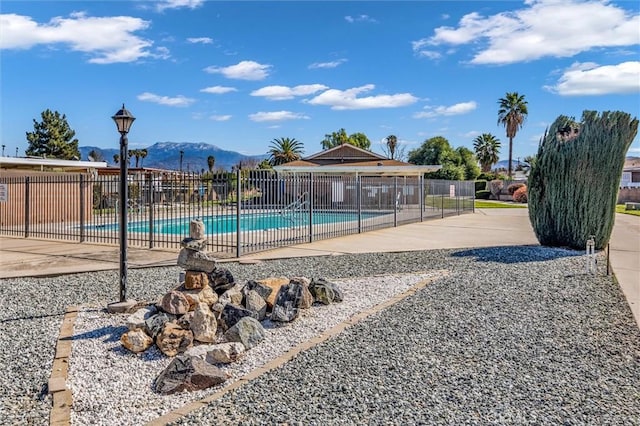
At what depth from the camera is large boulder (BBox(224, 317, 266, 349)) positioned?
4785 millimetres

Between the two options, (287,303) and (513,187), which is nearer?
(287,303)

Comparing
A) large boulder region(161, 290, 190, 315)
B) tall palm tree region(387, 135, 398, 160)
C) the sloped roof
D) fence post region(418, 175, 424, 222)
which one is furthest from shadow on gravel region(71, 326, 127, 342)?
tall palm tree region(387, 135, 398, 160)

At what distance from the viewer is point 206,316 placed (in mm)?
4898

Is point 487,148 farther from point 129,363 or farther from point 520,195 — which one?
point 129,363

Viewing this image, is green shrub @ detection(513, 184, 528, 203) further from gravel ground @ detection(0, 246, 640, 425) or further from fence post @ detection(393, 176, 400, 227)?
gravel ground @ detection(0, 246, 640, 425)

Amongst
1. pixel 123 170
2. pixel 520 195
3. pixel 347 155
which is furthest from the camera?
pixel 520 195

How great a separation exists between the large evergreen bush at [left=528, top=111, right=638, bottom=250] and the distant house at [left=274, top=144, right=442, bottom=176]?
1918 centimetres

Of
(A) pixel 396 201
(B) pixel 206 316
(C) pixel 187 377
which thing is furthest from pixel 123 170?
(A) pixel 396 201

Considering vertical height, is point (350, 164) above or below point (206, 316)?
above

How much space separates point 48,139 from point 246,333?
165 ft

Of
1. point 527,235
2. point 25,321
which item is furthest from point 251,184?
point 527,235

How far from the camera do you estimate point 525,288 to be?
707cm

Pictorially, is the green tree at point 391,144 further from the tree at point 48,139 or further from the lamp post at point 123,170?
the lamp post at point 123,170

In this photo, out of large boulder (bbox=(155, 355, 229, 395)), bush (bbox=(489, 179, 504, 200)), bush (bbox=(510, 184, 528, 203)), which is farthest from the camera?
bush (bbox=(489, 179, 504, 200))
